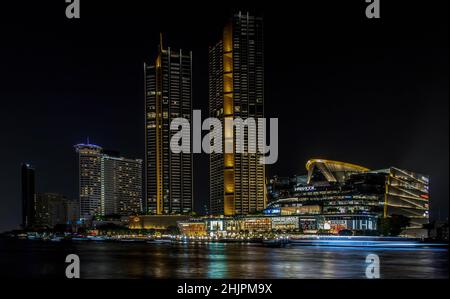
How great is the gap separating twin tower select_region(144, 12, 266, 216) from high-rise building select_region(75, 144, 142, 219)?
4189cm

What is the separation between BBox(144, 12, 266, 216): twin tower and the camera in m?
134

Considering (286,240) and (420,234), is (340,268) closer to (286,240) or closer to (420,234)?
(286,240)

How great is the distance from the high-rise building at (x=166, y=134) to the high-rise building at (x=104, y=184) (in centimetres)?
4068

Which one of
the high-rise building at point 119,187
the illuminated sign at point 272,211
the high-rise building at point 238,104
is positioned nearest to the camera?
the illuminated sign at point 272,211

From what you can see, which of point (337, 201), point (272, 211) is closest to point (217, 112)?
point (272, 211)

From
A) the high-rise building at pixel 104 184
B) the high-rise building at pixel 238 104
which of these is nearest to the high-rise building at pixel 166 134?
the high-rise building at pixel 238 104

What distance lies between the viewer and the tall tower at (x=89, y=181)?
18525 cm

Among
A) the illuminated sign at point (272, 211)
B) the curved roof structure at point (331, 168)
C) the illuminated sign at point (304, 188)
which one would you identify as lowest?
the illuminated sign at point (272, 211)

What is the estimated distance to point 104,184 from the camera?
187 m

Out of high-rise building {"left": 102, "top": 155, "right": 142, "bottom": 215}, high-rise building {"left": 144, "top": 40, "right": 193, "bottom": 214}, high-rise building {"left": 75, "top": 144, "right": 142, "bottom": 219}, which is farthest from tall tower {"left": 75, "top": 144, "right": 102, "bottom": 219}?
high-rise building {"left": 144, "top": 40, "right": 193, "bottom": 214}

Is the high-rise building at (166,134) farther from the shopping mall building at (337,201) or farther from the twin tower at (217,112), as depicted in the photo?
the shopping mall building at (337,201)

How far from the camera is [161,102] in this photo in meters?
145

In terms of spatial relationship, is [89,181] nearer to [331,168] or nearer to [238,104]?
[238,104]
